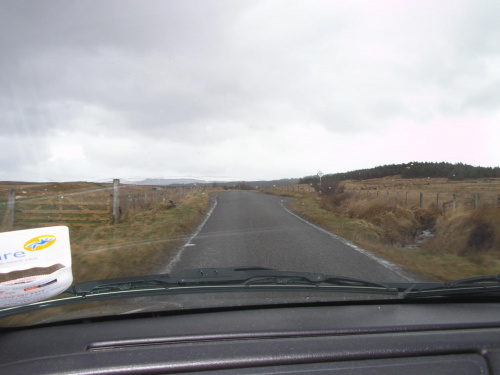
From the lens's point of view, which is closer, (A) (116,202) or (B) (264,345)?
(B) (264,345)

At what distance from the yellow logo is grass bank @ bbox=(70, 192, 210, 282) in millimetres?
3813

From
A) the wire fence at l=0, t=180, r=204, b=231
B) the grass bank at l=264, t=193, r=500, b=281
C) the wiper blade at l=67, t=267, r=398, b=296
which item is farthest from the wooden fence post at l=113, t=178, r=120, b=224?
the wiper blade at l=67, t=267, r=398, b=296

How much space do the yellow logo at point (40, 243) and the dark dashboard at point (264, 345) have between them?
0.55 metres

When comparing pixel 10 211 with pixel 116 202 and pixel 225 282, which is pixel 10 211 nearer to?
pixel 116 202

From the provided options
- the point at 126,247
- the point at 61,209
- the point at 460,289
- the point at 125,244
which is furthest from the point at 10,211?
the point at 460,289

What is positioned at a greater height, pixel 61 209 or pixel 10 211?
pixel 10 211

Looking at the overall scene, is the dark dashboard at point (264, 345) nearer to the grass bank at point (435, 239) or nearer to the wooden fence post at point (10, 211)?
the grass bank at point (435, 239)

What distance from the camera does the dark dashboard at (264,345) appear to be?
1841mm

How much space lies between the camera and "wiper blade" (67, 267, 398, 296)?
3135 millimetres

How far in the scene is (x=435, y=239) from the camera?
9.77 metres

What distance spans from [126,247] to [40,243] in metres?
6.23

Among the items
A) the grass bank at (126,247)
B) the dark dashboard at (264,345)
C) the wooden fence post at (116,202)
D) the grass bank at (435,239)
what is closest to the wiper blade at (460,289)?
the dark dashboard at (264,345)

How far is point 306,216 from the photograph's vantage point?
55.7 feet

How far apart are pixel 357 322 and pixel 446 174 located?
4017cm
